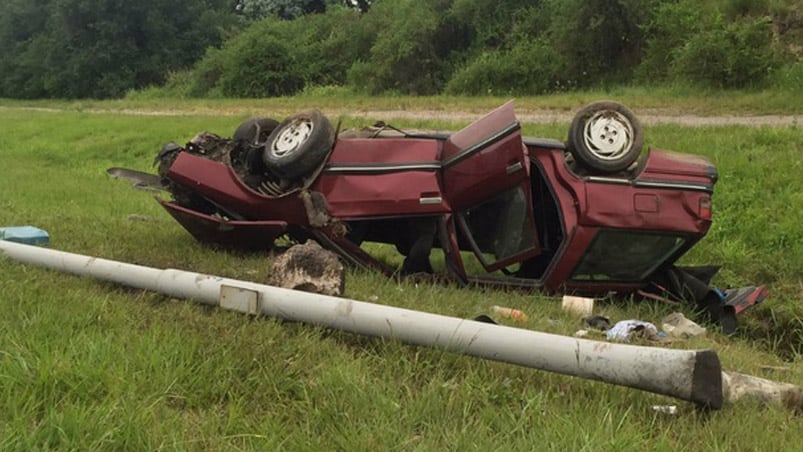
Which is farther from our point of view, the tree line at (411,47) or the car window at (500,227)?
the tree line at (411,47)

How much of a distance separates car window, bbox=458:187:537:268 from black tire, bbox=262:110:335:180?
37.3 inches

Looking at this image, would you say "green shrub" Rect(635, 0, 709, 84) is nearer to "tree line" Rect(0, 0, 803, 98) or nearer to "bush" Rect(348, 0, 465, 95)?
"tree line" Rect(0, 0, 803, 98)

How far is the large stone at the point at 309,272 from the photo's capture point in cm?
342

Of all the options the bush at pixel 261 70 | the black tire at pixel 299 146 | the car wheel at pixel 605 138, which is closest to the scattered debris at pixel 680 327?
the car wheel at pixel 605 138

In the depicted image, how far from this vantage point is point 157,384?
7.55 feet

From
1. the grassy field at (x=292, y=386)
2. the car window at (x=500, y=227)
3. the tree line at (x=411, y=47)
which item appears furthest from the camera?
the tree line at (x=411, y=47)

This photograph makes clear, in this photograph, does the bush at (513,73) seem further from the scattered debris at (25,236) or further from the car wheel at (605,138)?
the scattered debris at (25,236)

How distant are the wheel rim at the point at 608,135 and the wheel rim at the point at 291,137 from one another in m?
1.73

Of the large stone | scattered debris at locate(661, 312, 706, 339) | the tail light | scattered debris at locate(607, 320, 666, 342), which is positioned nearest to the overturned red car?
the tail light

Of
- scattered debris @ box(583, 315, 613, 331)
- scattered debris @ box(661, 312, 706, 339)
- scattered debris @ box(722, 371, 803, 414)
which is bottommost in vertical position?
scattered debris @ box(661, 312, 706, 339)

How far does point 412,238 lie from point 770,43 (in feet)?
39.8

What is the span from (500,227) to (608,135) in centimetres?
87

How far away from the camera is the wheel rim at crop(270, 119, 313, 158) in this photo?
4.49 m

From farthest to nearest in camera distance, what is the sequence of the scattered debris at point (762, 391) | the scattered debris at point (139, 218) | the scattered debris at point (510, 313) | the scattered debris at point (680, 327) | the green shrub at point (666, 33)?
1. the green shrub at point (666, 33)
2. the scattered debris at point (139, 218)
3. the scattered debris at point (680, 327)
4. the scattered debris at point (510, 313)
5. the scattered debris at point (762, 391)
